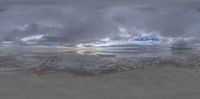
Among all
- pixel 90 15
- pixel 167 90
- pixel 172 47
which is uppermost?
pixel 90 15

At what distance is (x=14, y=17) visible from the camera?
745cm

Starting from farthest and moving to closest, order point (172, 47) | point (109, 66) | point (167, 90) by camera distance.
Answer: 1. point (172, 47)
2. point (109, 66)
3. point (167, 90)

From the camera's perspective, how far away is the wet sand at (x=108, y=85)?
16.5 ft

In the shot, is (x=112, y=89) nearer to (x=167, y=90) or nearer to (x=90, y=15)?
(x=167, y=90)

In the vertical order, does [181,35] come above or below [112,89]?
above

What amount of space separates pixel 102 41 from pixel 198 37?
126cm

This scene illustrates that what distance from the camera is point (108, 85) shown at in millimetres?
5406

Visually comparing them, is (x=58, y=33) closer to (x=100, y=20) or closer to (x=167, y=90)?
(x=100, y=20)

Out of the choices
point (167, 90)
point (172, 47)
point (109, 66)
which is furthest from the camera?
point (172, 47)

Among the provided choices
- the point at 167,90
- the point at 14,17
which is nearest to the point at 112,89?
the point at 167,90

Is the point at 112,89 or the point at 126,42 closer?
the point at 112,89

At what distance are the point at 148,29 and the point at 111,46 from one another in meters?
0.56

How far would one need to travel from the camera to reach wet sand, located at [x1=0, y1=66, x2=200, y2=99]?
5.04 meters

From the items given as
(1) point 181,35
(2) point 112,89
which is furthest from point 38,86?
(1) point 181,35
